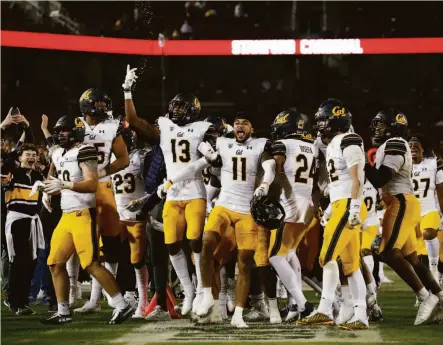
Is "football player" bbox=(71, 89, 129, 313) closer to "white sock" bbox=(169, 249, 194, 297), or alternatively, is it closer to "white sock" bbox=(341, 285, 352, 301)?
"white sock" bbox=(169, 249, 194, 297)

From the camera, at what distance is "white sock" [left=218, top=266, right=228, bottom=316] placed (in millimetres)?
7957

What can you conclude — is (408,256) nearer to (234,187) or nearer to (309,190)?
(309,190)

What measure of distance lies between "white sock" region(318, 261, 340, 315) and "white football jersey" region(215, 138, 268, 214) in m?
0.89

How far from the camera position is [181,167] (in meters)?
7.85

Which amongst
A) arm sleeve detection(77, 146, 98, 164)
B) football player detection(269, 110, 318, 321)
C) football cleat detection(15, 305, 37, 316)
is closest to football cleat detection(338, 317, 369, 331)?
football player detection(269, 110, 318, 321)

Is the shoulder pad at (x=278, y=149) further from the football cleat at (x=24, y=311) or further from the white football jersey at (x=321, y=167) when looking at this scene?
the football cleat at (x=24, y=311)

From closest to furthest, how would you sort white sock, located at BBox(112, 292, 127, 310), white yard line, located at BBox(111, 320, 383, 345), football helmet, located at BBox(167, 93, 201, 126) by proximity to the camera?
white yard line, located at BBox(111, 320, 383, 345) < white sock, located at BBox(112, 292, 127, 310) < football helmet, located at BBox(167, 93, 201, 126)

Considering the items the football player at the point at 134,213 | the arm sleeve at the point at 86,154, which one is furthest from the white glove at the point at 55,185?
the football player at the point at 134,213

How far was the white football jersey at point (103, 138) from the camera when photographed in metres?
8.16

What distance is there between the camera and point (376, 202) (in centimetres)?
855

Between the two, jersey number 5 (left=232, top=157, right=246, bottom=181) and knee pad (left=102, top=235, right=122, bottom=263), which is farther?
knee pad (left=102, top=235, right=122, bottom=263)

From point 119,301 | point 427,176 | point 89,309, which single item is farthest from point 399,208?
point 89,309

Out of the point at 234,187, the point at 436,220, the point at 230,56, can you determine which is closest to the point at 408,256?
the point at 234,187

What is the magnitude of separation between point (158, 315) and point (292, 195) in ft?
5.24
